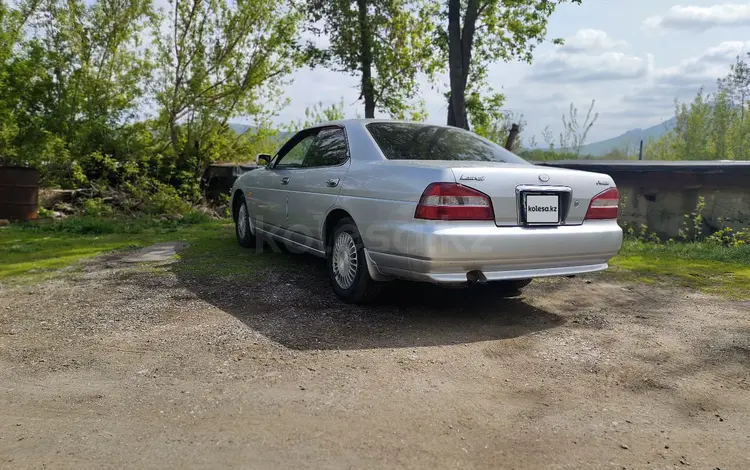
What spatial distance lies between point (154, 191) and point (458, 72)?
690 centimetres

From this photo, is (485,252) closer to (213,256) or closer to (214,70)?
(213,256)

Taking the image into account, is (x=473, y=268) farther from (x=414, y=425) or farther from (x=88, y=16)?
(x=88, y=16)

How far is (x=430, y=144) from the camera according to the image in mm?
5133

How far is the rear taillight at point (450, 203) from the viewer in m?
3.98

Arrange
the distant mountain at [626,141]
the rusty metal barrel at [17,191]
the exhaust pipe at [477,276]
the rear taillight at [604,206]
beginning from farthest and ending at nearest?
1. the distant mountain at [626,141]
2. the rusty metal barrel at [17,191]
3. the rear taillight at [604,206]
4. the exhaust pipe at [477,276]

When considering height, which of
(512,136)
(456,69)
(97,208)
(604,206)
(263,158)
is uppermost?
(456,69)

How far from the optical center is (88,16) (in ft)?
40.7

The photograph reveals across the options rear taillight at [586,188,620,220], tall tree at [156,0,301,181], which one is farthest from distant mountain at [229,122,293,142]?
rear taillight at [586,188,620,220]

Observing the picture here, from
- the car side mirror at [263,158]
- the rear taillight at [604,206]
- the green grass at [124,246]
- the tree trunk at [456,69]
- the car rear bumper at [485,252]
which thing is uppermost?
the tree trunk at [456,69]

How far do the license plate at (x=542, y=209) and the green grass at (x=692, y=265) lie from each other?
2.27m

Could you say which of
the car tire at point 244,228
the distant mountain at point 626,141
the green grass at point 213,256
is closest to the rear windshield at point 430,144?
the green grass at point 213,256

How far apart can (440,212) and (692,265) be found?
448 centimetres

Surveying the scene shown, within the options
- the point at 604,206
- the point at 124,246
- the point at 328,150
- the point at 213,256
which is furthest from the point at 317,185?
the point at 124,246

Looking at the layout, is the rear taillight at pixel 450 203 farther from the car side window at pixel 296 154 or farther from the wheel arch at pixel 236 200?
the wheel arch at pixel 236 200
